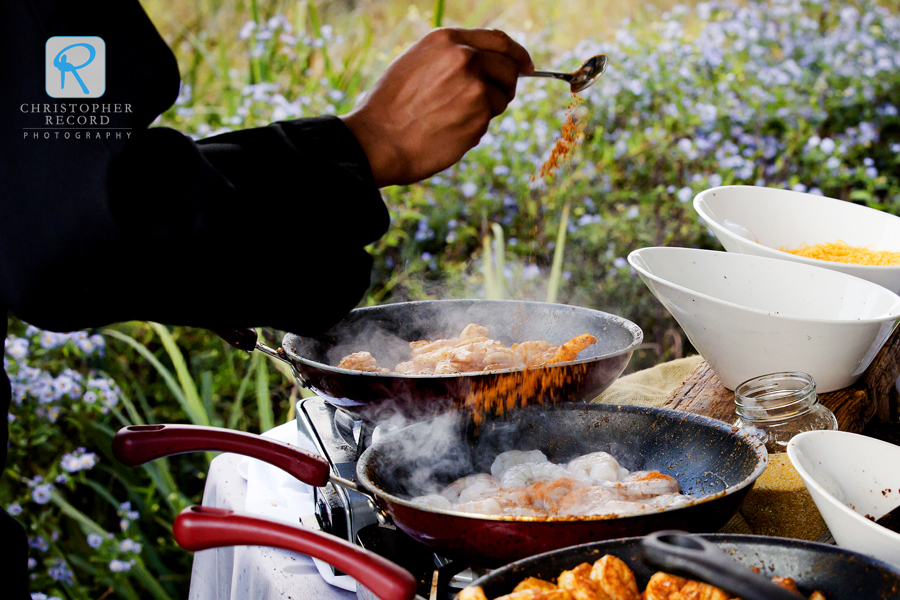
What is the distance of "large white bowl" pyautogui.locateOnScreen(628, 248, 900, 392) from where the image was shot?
5.22 ft

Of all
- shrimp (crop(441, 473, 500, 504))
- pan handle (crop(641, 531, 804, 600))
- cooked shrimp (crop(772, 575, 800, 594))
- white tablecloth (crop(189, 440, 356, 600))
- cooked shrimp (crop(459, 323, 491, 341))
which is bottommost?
white tablecloth (crop(189, 440, 356, 600))

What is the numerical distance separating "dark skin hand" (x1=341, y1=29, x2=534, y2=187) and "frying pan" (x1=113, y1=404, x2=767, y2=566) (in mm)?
518

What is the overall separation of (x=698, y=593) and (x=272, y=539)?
1.88 feet

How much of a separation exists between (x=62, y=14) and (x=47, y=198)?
24cm

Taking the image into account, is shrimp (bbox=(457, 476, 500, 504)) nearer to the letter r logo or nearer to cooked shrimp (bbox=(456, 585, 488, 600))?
cooked shrimp (bbox=(456, 585, 488, 600))

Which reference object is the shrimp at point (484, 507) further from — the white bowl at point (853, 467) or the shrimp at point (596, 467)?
the white bowl at point (853, 467)

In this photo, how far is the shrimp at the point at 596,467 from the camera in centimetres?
138

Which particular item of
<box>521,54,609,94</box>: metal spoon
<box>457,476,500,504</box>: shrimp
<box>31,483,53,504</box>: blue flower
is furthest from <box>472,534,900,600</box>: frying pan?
<box>31,483,53,504</box>: blue flower

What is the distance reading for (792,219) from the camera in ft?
8.12

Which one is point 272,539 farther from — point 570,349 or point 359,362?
point 570,349

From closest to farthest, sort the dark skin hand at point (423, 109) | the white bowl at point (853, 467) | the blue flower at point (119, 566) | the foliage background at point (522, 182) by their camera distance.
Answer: the white bowl at point (853, 467)
the dark skin hand at point (423, 109)
the blue flower at point (119, 566)
the foliage background at point (522, 182)

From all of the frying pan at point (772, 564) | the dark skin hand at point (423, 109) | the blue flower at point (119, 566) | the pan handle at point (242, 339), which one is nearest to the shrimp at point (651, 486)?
the frying pan at point (772, 564)

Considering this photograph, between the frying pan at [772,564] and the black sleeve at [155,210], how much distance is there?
52cm

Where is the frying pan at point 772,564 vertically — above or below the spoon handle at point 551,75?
below
